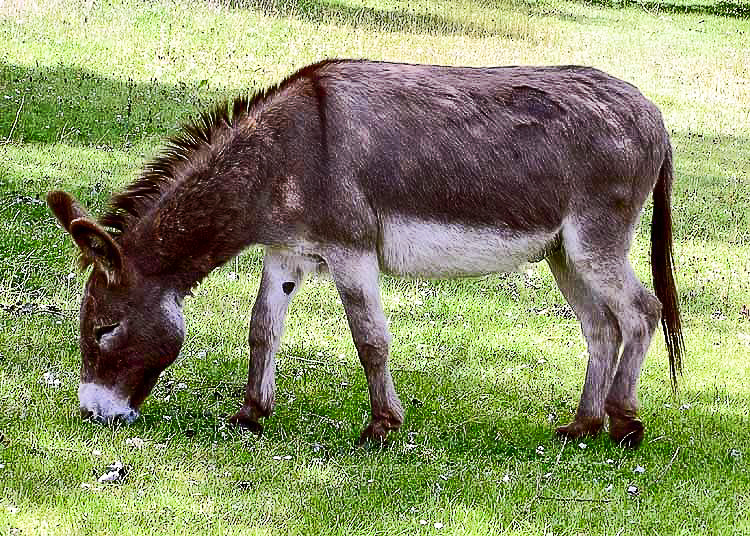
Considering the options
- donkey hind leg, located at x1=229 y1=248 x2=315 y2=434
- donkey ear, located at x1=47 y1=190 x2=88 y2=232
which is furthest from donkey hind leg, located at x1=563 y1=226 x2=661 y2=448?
donkey ear, located at x1=47 y1=190 x2=88 y2=232

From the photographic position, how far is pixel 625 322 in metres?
6.05

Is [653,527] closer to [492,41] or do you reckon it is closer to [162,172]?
[162,172]

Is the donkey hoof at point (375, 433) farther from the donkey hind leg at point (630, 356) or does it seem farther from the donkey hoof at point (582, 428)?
the donkey hind leg at point (630, 356)

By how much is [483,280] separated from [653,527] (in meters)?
4.16

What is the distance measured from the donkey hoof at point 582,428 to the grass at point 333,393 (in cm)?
10

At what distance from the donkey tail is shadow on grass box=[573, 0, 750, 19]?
23.4 m

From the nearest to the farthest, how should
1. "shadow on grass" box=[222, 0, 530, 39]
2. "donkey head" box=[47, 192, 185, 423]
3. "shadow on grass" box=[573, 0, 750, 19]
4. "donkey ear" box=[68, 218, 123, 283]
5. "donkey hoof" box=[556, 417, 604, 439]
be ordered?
"donkey ear" box=[68, 218, 123, 283], "donkey head" box=[47, 192, 185, 423], "donkey hoof" box=[556, 417, 604, 439], "shadow on grass" box=[222, 0, 530, 39], "shadow on grass" box=[573, 0, 750, 19]

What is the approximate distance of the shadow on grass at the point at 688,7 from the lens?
28.9 m

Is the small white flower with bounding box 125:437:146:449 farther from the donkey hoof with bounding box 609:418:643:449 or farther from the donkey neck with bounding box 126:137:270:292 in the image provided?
the donkey hoof with bounding box 609:418:643:449

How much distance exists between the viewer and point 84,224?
17.2ft

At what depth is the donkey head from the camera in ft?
18.2

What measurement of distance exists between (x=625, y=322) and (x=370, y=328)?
146 centimetres

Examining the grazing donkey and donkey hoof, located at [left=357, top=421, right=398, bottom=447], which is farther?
donkey hoof, located at [left=357, top=421, right=398, bottom=447]

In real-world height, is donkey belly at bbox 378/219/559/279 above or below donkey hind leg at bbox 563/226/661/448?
above
